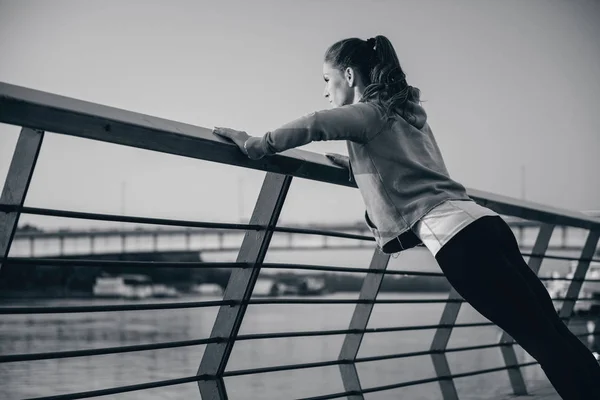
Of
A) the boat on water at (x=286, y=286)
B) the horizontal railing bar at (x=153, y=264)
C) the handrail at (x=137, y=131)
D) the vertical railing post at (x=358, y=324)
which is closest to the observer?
Answer: the handrail at (x=137, y=131)

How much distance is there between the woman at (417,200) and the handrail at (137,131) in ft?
0.21

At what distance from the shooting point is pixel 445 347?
139 inches

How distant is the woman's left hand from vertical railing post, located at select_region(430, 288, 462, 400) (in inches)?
64.2

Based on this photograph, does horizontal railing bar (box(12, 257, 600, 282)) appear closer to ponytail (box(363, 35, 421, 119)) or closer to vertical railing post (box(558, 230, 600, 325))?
ponytail (box(363, 35, 421, 119))

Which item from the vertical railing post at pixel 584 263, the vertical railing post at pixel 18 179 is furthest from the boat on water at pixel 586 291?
the vertical railing post at pixel 18 179

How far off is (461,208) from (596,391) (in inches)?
22.2

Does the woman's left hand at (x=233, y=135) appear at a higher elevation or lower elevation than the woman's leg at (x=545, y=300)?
higher

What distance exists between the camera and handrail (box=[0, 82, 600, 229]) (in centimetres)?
158

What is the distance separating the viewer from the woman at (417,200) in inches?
81.9

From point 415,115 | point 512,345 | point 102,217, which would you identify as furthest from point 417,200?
point 512,345

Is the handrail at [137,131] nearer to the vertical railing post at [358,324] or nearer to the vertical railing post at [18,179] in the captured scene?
the vertical railing post at [18,179]

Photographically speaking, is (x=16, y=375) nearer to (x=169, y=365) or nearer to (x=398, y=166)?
(x=169, y=365)

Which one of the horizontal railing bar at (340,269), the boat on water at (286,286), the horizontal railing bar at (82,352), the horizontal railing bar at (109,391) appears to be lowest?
the horizontal railing bar at (109,391)

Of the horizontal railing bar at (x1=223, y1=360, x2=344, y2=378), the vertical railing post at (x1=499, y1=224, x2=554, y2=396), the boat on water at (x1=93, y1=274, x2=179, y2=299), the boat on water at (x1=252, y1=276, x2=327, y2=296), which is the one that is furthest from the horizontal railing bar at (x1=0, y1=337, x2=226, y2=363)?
the boat on water at (x1=93, y1=274, x2=179, y2=299)
